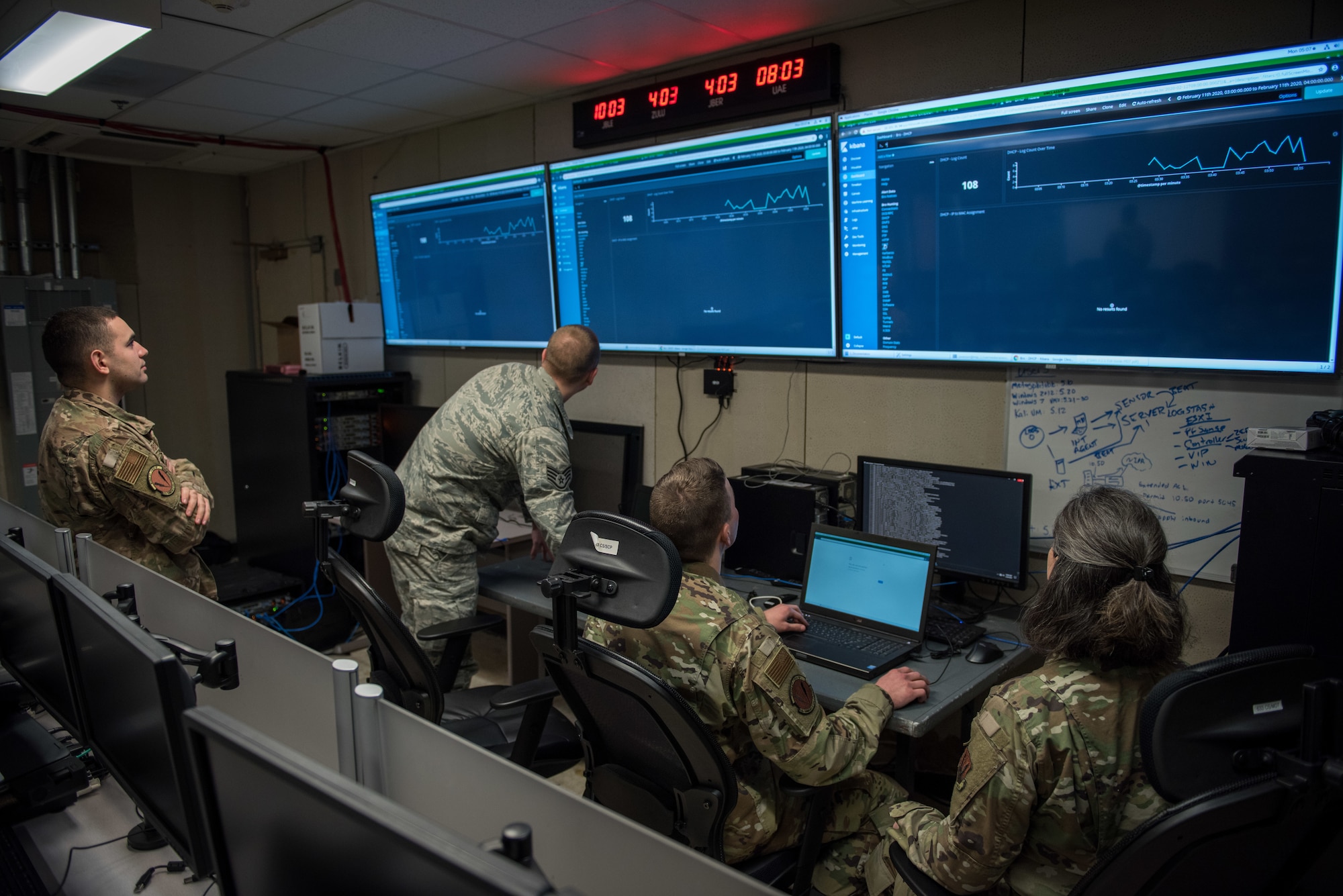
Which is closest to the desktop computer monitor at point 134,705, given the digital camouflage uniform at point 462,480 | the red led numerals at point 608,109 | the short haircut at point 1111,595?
the short haircut at point 1111,595

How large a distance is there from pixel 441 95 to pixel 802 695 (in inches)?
116

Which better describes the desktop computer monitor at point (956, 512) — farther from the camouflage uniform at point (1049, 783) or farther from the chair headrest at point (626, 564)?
the chair headrest at point (626, 564)

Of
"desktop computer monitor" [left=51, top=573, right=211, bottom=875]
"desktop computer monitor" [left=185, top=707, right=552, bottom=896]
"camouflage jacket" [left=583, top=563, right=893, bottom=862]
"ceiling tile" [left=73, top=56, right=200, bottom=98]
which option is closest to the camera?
"desktop computer monitor" [left=185, top=707, right=552, bottom=896]

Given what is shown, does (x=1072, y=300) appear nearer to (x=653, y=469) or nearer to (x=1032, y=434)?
(x=1032, y=434)

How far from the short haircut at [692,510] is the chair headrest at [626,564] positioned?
34 cm

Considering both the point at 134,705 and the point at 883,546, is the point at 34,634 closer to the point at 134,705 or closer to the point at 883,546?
the point at 134,705

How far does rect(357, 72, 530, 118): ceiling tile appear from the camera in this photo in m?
3.32

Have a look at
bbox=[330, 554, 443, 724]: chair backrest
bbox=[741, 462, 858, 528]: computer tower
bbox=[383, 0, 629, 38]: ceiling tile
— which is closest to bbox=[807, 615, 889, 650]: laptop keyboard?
bbox=[741, 462, 858, 528]: computer tower

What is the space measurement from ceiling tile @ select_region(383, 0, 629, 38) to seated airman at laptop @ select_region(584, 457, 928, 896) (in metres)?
1.51

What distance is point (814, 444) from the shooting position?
2.92m

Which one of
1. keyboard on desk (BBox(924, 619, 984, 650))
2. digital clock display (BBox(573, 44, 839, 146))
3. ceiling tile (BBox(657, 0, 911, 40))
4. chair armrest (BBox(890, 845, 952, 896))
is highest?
ceiling tile (BBox(657, 0, 911, 40))

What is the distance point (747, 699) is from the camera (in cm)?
152

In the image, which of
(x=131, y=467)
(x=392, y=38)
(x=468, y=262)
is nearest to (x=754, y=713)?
(x=131, y=467)

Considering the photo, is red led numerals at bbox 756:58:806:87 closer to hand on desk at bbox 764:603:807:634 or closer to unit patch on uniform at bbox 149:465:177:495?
hand on desk at bbox 764:603:807:634
